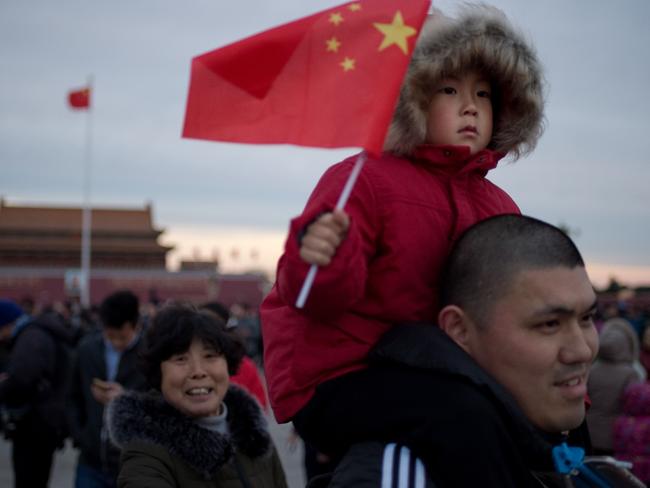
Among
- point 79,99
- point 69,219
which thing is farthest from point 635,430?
point 69,219

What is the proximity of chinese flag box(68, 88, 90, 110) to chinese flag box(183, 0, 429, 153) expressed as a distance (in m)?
30.6

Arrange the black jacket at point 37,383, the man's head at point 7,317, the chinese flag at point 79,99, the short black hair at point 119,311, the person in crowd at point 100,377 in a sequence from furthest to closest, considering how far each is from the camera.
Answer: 1. the chinese flag at point 79,99
2. the man's head at point 7,317
3. the black jacket at point 37,383
4. the short black hair at point 119,311
5. the person in crowd at point 100,377

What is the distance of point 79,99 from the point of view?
101ft

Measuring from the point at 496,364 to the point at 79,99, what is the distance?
102 ft

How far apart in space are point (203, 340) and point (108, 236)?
136 ft

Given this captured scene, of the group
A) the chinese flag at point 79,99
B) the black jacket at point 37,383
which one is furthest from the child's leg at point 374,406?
the chinese flag at point 79,99

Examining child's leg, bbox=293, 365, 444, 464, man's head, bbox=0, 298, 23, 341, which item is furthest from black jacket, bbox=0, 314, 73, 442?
child's leg, bbox=293, 365, 444, 464

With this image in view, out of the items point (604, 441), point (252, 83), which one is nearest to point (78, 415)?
point (604, 441)

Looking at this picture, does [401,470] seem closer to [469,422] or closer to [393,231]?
[469,422]

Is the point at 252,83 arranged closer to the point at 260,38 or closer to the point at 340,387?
the point at 260,38

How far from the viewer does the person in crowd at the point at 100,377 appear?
4.55m

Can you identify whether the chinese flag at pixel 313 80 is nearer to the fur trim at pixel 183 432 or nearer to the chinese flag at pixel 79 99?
the fur trim at pixel 183 432

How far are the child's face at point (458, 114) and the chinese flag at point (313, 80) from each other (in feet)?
0.61

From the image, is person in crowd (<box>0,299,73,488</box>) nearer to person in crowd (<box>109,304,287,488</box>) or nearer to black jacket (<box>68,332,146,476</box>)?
black jacket (<box>68,332,146,476</box>)
